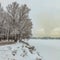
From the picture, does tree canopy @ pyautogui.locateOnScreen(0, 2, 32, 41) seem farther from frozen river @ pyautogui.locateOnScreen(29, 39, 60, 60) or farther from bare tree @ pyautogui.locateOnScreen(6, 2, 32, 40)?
frozen river @ pyautogui.locateOnScreen(29, 39, 60, 60)

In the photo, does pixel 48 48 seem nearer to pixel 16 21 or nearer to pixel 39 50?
pixel 39 50

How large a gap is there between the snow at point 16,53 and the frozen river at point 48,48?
0.07 m

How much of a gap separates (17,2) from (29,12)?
7.3 inches

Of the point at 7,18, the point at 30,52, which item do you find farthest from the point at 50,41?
the point at 7,18

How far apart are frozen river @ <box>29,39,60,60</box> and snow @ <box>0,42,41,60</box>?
7 centimetres

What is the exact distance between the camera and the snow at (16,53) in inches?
87.0

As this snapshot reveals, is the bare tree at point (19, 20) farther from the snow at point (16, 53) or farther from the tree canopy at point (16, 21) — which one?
the snow at point (16, 53)

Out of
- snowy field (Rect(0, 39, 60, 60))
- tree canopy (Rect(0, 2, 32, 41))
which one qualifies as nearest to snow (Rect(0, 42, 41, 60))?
snowy field (Rect(0, 39, 60, 60))

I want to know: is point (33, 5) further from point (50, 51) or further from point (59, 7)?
point (50, 51)

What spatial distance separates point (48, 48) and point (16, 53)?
0.38m

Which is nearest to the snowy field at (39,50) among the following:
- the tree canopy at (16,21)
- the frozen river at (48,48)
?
the frozen river at (48,48)

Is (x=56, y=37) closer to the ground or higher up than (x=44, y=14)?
closer to the ground

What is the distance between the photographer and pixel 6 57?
86.6 inches

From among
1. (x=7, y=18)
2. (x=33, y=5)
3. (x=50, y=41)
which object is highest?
(x=33, y=5)
